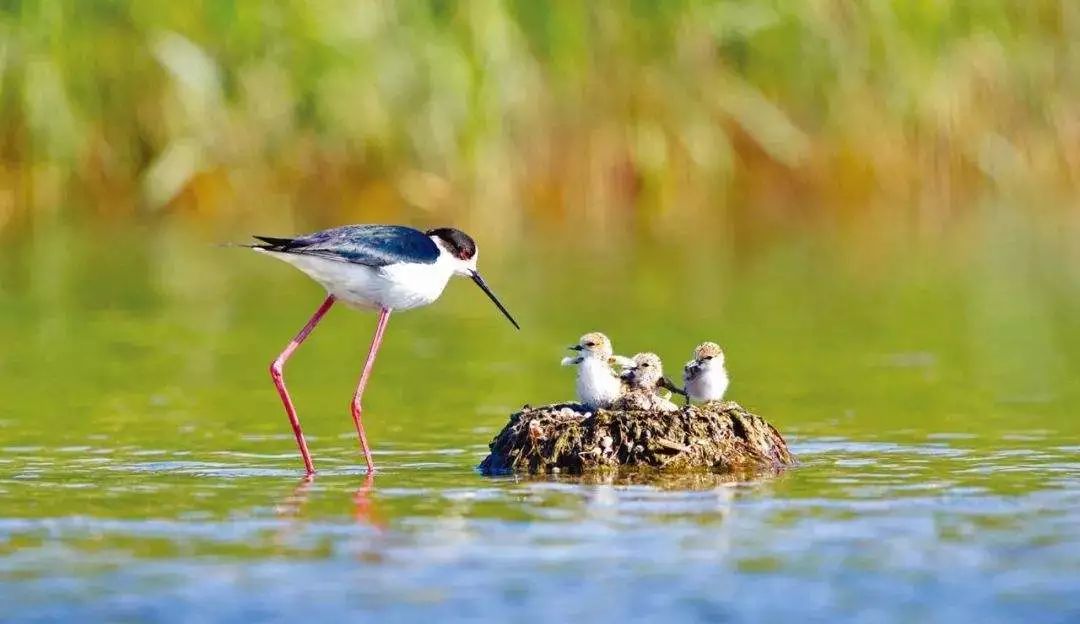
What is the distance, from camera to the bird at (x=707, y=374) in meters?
10.7

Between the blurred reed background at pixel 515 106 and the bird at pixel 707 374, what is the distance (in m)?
11.4

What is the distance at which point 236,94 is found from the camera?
74.7 ft

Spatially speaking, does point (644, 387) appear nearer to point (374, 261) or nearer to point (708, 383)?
point (708, 383)

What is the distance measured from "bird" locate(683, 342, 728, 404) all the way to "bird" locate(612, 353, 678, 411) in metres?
0.25

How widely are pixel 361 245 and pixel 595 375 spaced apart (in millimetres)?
1248

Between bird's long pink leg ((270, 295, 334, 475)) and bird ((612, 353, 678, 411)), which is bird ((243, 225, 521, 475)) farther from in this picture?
bird ((612, 353, 678, 411))

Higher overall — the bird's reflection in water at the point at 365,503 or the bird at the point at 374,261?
the bird at the point at 374,261

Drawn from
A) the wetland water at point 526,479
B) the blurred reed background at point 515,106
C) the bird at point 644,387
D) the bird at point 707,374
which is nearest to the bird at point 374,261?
the wetland water at point 526,479

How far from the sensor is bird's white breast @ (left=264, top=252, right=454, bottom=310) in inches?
414

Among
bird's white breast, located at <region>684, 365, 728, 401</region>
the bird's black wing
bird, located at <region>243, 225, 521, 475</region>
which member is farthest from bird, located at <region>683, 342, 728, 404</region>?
the bird's black wing

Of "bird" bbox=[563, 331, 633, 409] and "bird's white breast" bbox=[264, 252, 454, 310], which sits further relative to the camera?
"bird's white breast" bbox=[264, 252, 454, 310]

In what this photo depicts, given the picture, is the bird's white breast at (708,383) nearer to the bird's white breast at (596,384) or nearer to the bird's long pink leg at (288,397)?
the bird's white breast at (596,384)

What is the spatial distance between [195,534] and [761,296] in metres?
11.9

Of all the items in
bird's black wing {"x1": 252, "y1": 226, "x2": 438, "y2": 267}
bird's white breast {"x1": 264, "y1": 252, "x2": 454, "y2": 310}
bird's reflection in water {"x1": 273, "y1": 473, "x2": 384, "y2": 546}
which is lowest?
bird's reflection in water {"x1": 273, "y1": 473, "x2": 384, "y2": 546}
